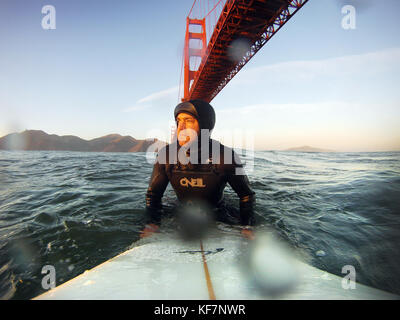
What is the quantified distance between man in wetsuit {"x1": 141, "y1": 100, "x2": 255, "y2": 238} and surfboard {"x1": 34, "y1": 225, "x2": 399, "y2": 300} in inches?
22.5

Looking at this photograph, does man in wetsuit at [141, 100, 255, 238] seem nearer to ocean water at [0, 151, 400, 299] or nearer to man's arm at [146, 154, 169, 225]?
man's arm at [146, 154, 169, 225]

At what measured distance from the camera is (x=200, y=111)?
188cm

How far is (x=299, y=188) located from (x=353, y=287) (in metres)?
3.53

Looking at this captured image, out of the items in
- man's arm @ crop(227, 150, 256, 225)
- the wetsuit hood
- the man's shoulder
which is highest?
the wetsuit hood

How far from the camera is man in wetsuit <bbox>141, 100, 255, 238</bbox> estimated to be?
5.95ft

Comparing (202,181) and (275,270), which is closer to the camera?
(275,270)

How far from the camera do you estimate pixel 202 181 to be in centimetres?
187

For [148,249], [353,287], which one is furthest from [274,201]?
[148,249]

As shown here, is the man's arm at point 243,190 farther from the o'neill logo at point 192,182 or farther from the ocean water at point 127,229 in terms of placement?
the ocean water at point 127,229
